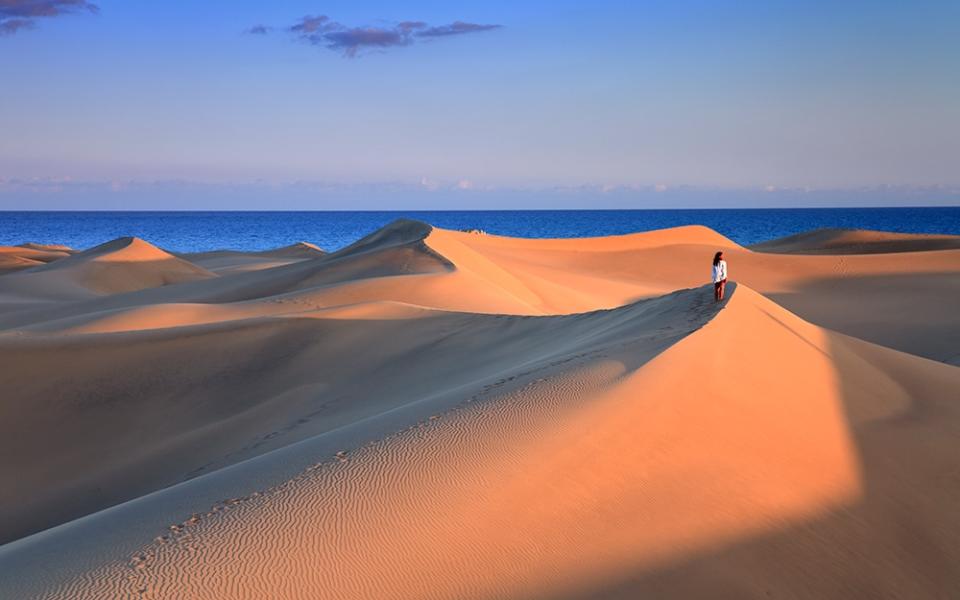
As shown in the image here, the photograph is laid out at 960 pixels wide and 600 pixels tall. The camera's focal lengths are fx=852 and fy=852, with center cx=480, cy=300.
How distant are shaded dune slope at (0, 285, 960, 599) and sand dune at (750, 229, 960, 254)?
31.0 metres

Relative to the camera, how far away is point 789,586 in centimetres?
445

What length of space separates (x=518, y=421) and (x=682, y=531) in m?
1.35

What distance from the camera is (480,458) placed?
5004 millimetres

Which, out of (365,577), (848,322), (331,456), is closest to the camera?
(365,577)

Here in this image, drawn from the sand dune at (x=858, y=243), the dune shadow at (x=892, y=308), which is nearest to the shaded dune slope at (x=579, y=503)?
the dune shadow at (x=892, y=308)

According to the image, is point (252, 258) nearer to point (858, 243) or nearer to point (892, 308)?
point (858, 243)

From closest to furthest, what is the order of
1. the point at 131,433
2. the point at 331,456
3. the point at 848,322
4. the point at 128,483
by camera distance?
the point at 331,456
the point at 128,483
the point at 131,433
the point at 848,322

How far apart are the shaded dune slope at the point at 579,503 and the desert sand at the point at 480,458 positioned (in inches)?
0.7

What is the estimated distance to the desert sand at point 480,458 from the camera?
409 centimetres

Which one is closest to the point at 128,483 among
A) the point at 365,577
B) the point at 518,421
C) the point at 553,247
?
the point at 518,421

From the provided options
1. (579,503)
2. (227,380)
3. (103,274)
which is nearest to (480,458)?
(579,503)

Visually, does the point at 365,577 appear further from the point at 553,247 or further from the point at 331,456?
the point at 553,247

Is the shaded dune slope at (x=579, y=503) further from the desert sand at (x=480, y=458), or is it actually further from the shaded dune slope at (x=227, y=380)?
the shaded dune slope at (x=227, y=380)

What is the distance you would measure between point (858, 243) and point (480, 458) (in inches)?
1487
